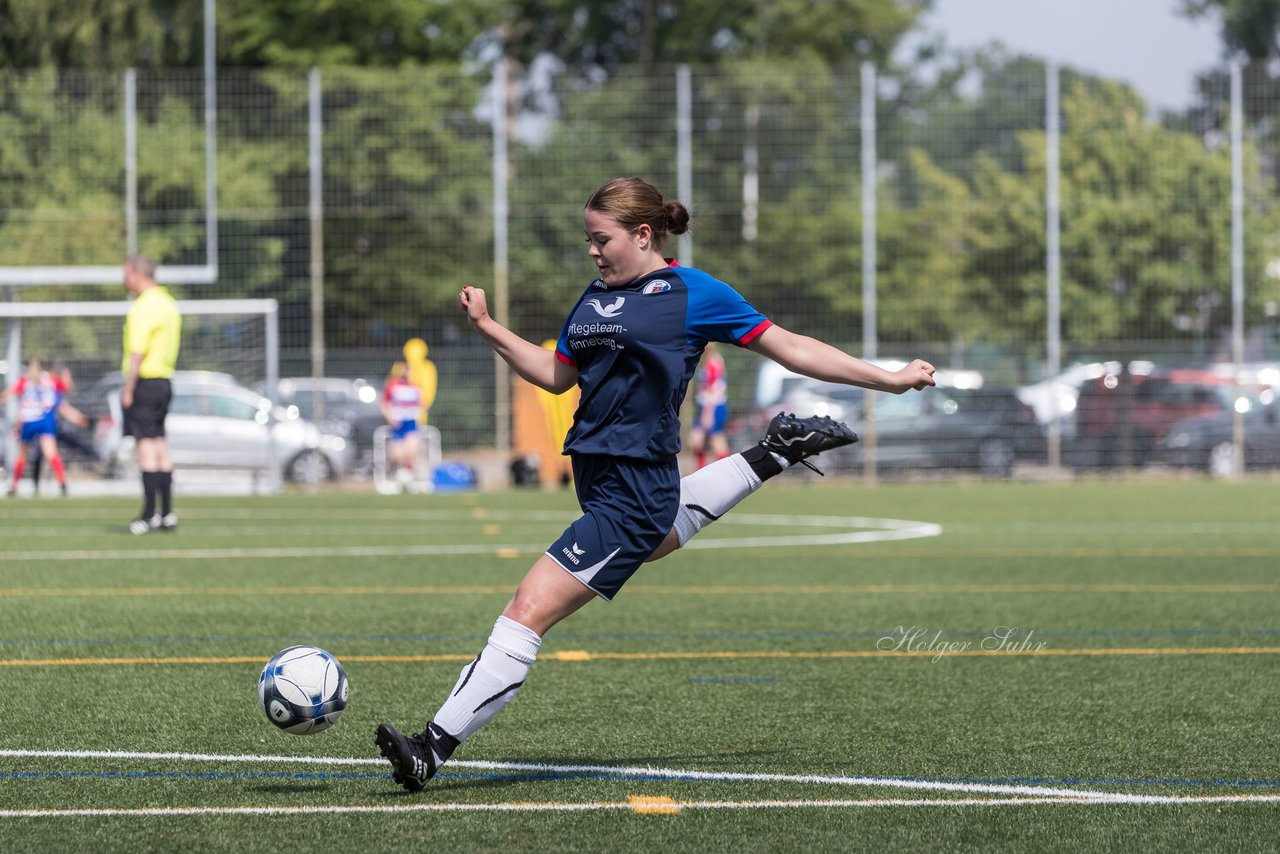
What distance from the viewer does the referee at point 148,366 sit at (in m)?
14.4

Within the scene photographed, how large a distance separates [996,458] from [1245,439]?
369cm

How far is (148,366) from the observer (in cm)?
1460

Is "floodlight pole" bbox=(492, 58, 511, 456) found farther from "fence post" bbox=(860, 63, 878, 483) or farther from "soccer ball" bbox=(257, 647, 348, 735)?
"soccer ball" bbox=(257, 647, 348, 735)

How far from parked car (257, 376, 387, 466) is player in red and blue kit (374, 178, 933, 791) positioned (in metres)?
21.3

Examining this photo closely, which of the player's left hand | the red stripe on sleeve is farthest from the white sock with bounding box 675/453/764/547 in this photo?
the player's left hand

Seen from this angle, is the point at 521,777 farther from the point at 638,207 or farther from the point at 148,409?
the point at 148,409

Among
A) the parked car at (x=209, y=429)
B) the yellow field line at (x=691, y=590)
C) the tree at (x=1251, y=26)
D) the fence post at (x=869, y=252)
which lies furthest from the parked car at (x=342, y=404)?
the tree at (x=1251, y=26)

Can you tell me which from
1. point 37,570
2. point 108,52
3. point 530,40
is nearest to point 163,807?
point 37,570

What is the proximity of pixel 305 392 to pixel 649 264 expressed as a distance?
22.0 meters

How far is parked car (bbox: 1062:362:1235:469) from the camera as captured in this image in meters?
27.3

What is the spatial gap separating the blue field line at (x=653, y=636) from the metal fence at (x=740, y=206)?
17713 millimetres

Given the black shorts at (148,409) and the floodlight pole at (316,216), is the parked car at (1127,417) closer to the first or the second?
the floodlight pole at (316,216)

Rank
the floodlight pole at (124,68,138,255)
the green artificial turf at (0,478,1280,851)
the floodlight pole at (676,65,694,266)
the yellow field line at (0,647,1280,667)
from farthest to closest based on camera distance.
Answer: the floodlight pole at (676,65,694,266) → the floodlight pole at (124,68,138,255) → the yellow field line at (0,647,1280,667) → the green artificial turf at (0,478,1280,851)

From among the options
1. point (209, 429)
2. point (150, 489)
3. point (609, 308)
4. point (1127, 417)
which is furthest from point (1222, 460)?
point (609, 308)
